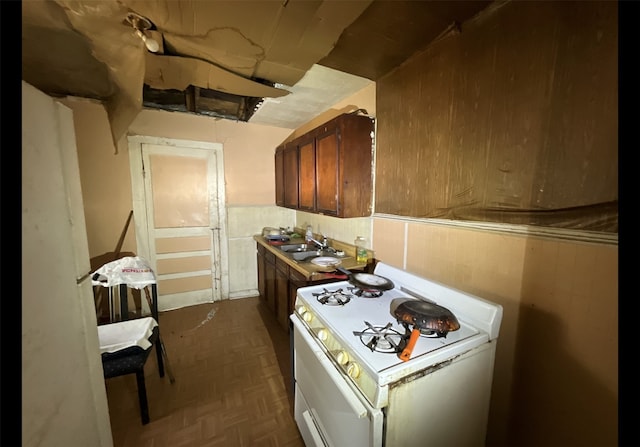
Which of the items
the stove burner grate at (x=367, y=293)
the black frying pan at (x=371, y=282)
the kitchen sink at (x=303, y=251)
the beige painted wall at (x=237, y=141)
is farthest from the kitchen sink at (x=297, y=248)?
the stove burner grate at (x=367, y=293)

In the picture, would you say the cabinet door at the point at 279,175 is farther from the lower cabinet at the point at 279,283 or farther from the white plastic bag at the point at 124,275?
the white plastic bag at the point at 124,275

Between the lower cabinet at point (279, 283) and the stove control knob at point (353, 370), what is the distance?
105 centimetres

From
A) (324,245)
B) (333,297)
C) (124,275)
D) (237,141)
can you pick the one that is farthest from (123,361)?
(237,141)

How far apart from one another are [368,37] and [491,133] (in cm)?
80

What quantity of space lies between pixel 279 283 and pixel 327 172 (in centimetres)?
122

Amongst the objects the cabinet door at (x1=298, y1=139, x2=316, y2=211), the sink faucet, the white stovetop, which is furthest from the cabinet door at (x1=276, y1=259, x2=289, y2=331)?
the white stovetop

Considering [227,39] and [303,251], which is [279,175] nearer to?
[303,251]

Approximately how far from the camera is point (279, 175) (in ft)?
10.6

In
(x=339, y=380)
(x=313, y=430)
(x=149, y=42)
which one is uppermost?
(x=149, y=42)

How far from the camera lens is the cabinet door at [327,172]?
2.00 metres

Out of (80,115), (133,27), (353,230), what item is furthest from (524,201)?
(80,115)

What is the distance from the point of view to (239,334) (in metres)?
2.55

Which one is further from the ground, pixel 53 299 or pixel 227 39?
pixel 227 39

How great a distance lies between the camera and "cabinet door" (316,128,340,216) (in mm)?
1997
